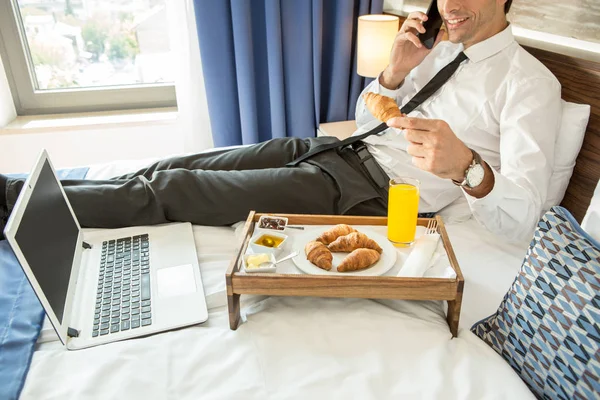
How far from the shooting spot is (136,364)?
0.92m

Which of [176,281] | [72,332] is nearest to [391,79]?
[176,281]

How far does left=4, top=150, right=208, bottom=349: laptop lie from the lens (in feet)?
3.06

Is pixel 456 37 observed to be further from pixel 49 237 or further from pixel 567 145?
pixel 49 237

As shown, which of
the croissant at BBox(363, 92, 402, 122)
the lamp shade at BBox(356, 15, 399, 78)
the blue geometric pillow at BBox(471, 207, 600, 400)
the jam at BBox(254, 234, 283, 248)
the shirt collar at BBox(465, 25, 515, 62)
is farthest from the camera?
the lamp shade at BBox(356, 15, 399, 78)

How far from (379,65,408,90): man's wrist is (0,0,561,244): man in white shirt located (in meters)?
0.06

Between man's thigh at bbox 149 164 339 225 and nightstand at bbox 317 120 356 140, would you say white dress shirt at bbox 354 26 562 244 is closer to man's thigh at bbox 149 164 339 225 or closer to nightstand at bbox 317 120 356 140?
man's thigh at bbox 149 164 339 225

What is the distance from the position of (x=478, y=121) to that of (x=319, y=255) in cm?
78

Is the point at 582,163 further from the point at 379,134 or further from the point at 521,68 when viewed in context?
the point at 379,134

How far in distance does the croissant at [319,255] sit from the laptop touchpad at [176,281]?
0.97ft

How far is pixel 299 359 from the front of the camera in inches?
36.5

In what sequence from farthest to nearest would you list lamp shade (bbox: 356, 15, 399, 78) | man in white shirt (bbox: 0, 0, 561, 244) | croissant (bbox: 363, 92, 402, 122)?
lamp shade (bbox: 356, 15, 399, 78)
croissant (bbox: 363, 92, 402, 122)
man in white shirt (bbox: 0, 0, 561, 244)

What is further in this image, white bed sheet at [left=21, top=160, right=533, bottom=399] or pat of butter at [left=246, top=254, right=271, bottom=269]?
pat of butter at [left=246, top=254, right=271, bottom=269]

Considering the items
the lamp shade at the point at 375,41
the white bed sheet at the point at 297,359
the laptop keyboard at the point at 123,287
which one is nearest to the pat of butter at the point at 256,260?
the white bed sheet at the point at 297,359

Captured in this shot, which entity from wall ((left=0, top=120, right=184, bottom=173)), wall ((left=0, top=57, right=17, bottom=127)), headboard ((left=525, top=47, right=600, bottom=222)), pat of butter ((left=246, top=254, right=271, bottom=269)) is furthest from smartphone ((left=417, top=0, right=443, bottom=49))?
wall ((left=0, top=57, right=17, bottom=127))
